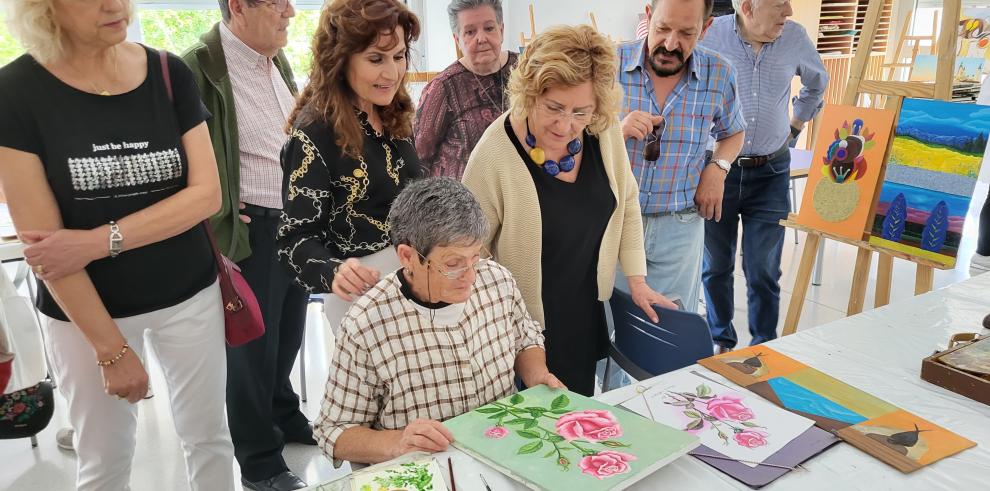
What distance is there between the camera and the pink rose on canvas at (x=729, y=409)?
1.32 metres

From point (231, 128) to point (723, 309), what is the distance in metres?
2.29

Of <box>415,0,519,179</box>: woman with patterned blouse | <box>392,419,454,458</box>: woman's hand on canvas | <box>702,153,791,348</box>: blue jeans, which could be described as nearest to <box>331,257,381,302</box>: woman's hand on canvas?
<box>392,419,454,458</box>: woman's hand on canvas

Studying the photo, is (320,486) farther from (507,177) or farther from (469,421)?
(507,177)


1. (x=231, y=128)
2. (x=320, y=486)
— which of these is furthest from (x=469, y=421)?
(x=231, y=128)

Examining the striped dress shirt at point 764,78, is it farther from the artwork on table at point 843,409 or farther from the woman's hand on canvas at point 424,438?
the woman's hand on canvas at point 424,438

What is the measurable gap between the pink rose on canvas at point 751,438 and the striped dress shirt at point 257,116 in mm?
1469

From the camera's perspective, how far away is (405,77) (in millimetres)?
1709

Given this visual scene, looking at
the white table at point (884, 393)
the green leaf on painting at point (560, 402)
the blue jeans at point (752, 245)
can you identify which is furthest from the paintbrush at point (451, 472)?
the blue jeans at point (752, 245)

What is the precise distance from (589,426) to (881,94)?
180 centimetres

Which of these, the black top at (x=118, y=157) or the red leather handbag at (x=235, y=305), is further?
the red leather handbag at (x=235, y=305)

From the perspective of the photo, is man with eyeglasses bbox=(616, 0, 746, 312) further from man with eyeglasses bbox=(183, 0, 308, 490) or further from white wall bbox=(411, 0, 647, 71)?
white wall bbox=(411, 0, 647, 71)

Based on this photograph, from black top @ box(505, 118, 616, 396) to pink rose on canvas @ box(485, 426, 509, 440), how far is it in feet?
1.84

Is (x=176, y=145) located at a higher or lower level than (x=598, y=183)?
higher

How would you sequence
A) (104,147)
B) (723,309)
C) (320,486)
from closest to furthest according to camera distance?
(320,486), (104,147), (723,309)
